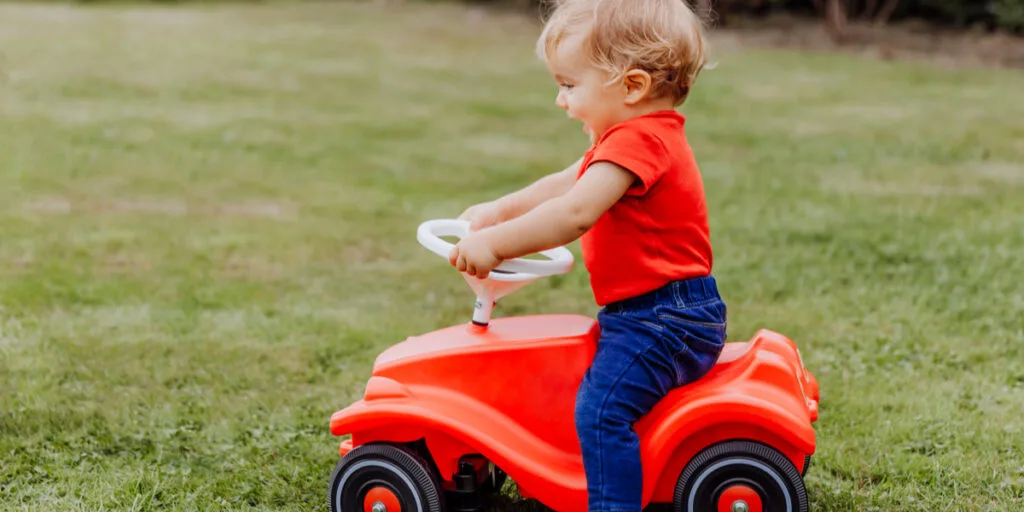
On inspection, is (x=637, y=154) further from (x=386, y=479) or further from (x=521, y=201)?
(x=386, y=479)

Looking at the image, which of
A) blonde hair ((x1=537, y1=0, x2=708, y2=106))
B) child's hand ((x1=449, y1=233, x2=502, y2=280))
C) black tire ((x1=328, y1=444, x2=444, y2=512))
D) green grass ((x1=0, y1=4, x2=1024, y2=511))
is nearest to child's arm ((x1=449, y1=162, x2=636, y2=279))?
child's hand ((x1=449, y1=233, x2=502, y2=280))

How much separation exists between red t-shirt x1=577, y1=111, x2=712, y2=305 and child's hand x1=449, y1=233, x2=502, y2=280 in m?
0.27

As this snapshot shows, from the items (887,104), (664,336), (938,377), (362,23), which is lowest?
(362,23)

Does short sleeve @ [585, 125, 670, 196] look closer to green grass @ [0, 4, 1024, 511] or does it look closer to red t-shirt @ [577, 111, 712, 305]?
red t-shirt @ [577, 111, 712, 305]

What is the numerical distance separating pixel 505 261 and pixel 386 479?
1.90ft

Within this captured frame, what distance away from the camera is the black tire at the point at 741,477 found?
2465mm

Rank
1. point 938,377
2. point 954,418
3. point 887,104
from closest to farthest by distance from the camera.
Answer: point 954,418 → point 938,377 → point 887,104

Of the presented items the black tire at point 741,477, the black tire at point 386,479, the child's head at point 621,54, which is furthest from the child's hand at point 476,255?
the black tire at point 741,477

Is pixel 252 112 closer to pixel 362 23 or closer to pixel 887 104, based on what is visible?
pixel 887 104

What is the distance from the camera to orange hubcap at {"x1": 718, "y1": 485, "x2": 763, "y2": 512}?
248 cm

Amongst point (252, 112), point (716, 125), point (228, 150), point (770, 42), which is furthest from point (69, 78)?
point (770, 42)

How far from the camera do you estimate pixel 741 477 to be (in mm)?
2488

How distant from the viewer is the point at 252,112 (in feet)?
A: 28.0

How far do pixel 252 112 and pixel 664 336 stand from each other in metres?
6.57
